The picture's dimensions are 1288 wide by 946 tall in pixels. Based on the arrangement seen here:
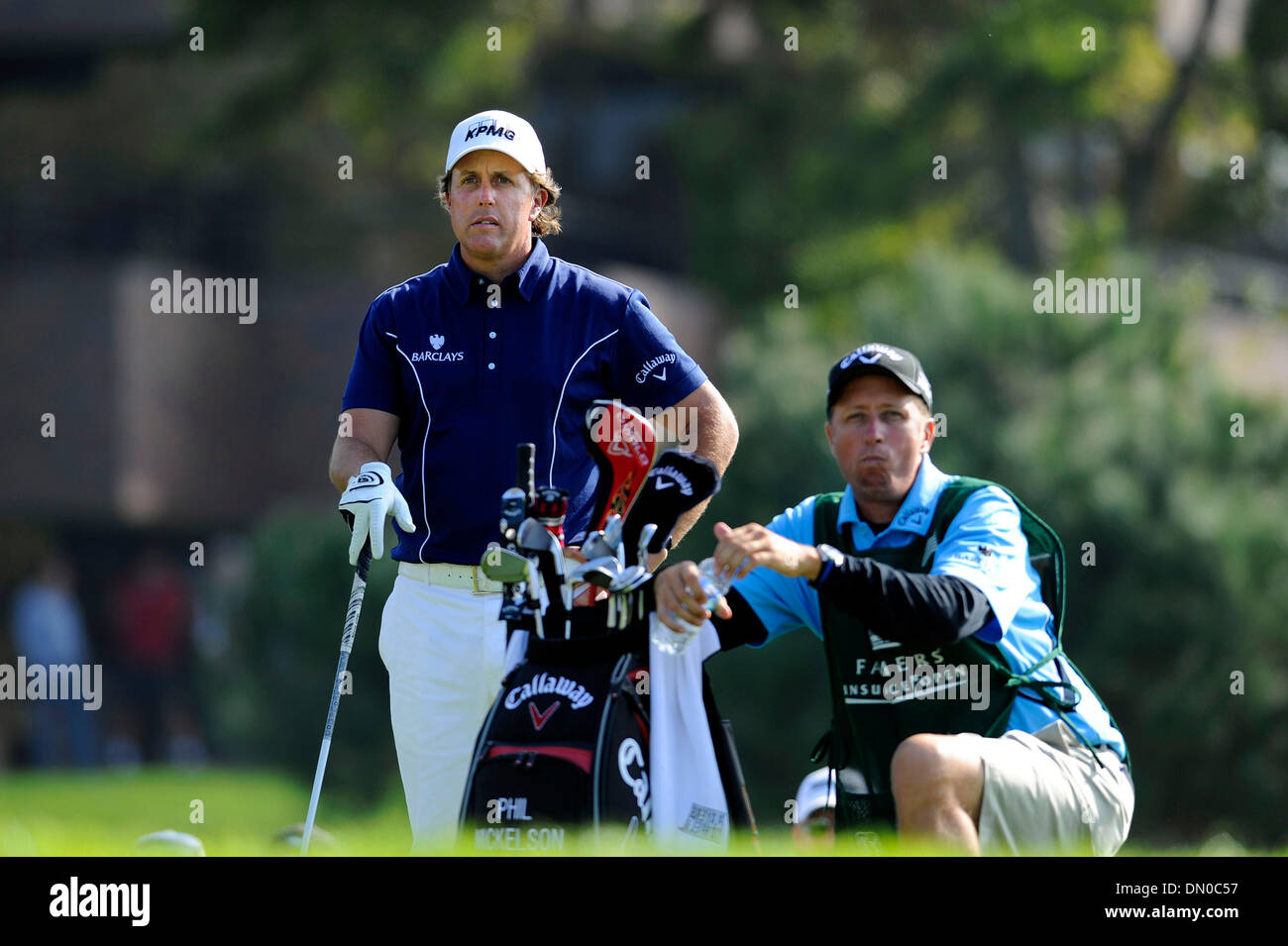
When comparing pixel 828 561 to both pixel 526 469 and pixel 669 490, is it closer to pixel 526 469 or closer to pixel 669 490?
pixel 669 490

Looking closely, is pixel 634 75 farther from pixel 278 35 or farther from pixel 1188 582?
pixel 1188 582

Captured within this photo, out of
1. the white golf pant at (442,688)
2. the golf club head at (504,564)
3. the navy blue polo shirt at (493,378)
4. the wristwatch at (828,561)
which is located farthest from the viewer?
the navy blue polo shirt at (493,378)

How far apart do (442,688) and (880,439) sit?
1.33 metres

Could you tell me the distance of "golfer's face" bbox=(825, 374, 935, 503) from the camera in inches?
190

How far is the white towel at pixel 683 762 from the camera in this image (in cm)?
432

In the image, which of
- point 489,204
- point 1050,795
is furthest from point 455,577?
point 1050,795

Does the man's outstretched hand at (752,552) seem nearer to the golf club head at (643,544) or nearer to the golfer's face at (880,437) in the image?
the golf club head at (643,544)

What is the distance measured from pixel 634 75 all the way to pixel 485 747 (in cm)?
2164

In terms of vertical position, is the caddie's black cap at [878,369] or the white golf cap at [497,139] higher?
the white golf cap at [497,139]

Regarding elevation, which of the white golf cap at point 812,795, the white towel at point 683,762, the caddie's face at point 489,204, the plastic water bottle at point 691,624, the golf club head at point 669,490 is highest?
the caddie's face at point 489,204

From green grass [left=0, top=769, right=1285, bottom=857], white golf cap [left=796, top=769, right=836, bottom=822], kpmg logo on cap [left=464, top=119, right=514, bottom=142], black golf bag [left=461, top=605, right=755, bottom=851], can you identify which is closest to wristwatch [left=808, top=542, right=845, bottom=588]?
black golf bag [left=461, top=605, right=755, bottom=851]

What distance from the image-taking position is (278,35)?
21.5 m

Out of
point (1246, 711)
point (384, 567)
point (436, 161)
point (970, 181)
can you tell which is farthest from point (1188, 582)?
point (436, 161)

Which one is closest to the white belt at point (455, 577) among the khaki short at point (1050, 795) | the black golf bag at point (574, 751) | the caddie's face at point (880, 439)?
the black golf bag at point (574, 751)
